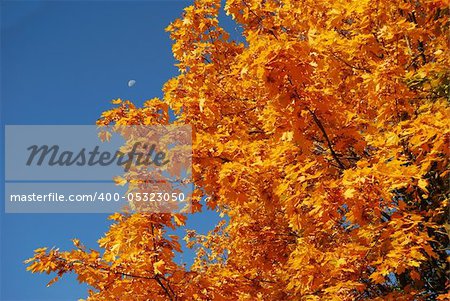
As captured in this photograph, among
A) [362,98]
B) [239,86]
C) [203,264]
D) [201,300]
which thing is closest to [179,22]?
[239,86]

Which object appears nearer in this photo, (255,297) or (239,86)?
(255,297)

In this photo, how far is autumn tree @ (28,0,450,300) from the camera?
4.52 metres

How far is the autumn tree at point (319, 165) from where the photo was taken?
14.8 ft

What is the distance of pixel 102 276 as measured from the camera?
556 cm

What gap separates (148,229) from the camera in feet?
18.3

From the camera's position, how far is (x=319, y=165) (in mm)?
5191

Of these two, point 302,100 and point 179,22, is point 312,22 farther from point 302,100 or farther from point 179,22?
point 302,100

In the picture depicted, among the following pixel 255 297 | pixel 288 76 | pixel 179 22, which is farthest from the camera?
pixel 179 22

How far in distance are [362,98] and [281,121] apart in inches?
80.1

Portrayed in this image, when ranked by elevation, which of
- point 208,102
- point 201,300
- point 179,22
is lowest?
point 201,300

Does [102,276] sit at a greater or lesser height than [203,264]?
lesser

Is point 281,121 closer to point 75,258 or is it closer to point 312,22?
point 75,258

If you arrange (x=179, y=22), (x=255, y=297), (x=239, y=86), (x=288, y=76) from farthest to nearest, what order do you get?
(x=179, y=22), (x=239, y=86), (x=255, y=297), (x=288, y=76)

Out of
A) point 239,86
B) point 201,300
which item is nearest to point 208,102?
Result: point 239,86
